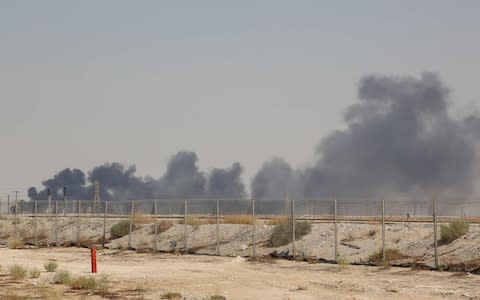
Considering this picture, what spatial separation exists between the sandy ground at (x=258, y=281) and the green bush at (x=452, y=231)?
6.32 metres

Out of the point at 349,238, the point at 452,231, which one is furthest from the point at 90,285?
the point at 349,238

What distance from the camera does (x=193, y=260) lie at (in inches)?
1527

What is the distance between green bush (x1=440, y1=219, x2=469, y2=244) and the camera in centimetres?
3682

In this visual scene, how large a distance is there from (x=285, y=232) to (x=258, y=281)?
50.1ft

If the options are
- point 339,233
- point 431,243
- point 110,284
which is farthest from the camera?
point 339,233

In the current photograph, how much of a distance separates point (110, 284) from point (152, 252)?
17694 mm

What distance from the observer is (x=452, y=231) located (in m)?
37.0

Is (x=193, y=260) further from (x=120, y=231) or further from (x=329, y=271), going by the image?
(x=120, y=231)

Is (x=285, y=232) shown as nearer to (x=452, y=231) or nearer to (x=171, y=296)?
(x=452, y=231)

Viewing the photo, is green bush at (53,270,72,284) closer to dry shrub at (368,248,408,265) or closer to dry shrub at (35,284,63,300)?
dry shrub at (35,284,63,300)

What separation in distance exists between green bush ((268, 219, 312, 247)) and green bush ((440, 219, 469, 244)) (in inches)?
344

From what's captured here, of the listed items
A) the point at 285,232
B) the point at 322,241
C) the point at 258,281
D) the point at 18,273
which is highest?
the point at 285,232

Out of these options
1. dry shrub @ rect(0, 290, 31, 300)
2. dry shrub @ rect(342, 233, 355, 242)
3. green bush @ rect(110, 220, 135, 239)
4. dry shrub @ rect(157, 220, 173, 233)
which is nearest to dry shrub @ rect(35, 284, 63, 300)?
dry shrub @ rect(0, 290, 31, 300)

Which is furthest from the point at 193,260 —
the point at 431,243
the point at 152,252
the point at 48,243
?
the point at 48,243
